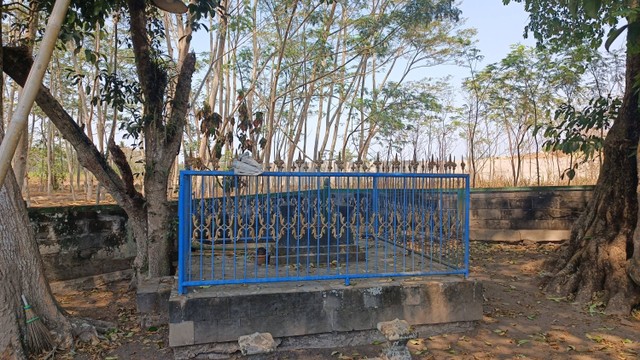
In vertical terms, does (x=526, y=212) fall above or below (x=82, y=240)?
above

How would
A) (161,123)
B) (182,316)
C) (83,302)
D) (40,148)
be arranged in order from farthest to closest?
1. (40,148)
2. (83,302)
3. (161,123)
4. (182,316)

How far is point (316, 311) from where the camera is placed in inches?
162

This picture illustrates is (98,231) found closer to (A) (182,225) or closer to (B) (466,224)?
(A) (182,225)

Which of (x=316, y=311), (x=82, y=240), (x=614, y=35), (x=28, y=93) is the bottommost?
(x=316, y=311)

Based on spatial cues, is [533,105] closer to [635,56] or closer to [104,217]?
[635,56]

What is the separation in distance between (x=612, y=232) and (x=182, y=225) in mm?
5357

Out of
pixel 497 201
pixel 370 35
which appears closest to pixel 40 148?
pixel 370 35

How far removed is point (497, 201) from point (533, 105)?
5.06m

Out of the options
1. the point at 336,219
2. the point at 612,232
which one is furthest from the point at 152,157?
the point at 612,232

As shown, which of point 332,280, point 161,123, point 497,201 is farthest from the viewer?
point 497,201

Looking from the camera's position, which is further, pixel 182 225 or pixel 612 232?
pixel 612 232

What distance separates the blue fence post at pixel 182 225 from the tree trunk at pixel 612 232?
189 inches

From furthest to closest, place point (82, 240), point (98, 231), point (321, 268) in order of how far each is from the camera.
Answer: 1. point (98, 231)
2. point (82, 240)
3. point (321, 268)

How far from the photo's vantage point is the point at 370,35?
42.7 ft
